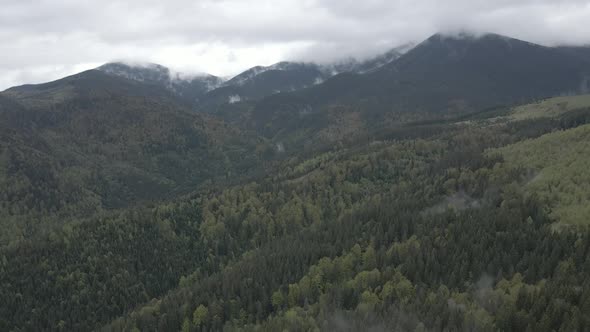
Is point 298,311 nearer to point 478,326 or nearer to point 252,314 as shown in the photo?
point 252,314

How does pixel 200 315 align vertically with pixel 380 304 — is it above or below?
below

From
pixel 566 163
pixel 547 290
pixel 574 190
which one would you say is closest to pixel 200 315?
pixel 547 290

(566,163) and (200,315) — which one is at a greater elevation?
(566,163)

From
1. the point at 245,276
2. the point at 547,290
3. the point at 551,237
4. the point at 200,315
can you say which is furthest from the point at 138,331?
the point at 551,237

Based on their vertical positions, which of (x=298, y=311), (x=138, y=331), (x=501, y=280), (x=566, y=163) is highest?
(x=566, y=163)

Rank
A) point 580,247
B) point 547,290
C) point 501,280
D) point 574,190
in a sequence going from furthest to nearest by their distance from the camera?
1. point 574,190
2. point 580,247
3. point 501,280
4. point 547,290

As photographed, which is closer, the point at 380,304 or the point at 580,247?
the point at 380,304

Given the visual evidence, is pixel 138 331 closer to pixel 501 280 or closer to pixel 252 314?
pixel 252 314

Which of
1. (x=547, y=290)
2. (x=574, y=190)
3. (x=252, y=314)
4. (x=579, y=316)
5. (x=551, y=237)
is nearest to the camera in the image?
(x=579, y=316)

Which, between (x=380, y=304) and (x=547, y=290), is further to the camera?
(x=380, y=304)
